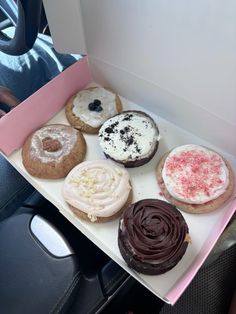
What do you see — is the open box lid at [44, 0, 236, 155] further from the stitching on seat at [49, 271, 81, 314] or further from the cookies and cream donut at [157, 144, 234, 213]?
the stitching on seat at [49, 271, 81, 314]

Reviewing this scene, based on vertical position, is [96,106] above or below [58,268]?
above

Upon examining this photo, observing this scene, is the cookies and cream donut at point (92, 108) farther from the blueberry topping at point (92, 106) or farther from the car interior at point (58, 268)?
the car interior at point (58, 268)

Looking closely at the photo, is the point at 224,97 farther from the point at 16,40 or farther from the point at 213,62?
the point at 16,40

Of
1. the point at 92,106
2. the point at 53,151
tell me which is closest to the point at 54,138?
the point at 53,151

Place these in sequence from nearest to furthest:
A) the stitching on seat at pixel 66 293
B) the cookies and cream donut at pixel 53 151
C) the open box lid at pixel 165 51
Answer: the open box lid at pixel 165 51 → the stitching on seat at pixel 66 293 → the cookies and cream donut at pixel 53 151

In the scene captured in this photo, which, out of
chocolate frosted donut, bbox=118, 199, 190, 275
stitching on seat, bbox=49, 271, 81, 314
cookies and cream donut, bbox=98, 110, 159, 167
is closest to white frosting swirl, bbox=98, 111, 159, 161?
cookies and cream donut, bbox=98, 110, 159, 167

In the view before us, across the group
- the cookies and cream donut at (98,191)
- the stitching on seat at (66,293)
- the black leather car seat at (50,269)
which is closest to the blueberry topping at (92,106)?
the cookies and cream donut at (98,191)

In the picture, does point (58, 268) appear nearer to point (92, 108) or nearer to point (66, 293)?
point (66, 293)

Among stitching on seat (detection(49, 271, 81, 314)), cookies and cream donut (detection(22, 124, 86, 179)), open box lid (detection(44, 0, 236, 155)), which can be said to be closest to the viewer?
open box lid (detection(44, 0, 236, 155))
